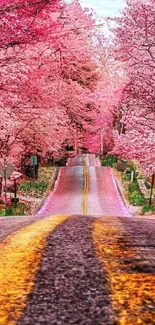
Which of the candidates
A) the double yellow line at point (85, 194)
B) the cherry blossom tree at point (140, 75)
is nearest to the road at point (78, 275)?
the cherry blossom tree at point (140, 75)

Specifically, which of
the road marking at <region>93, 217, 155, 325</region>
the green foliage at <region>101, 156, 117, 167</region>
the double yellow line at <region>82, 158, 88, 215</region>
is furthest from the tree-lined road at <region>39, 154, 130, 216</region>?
the road marking at <region>93, 217, 155, 325</region>

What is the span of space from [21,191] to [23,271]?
25130 millimetres

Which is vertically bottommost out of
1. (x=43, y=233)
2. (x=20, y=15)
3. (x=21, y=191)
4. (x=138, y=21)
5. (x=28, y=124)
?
(x=21, y=191)

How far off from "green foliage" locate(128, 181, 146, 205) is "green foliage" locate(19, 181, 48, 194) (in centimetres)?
604

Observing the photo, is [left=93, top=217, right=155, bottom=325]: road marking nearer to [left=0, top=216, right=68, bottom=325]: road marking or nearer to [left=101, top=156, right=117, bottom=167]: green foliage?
[left=0, top=216, right=68, bottom=325]: road marking

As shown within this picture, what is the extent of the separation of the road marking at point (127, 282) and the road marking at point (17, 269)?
0.36 m

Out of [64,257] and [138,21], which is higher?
[138,21]

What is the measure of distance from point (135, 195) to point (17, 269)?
23.4 metres

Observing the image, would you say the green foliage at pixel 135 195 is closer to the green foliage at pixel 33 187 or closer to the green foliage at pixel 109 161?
the green foliage at pixel 33 187

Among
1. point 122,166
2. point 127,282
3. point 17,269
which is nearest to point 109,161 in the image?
point 122,166

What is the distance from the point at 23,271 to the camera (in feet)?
6.41

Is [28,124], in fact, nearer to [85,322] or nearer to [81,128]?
[81,128]

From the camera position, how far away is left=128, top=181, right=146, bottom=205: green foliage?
24047 mm

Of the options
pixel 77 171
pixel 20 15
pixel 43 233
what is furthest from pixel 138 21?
pixel 77 171
